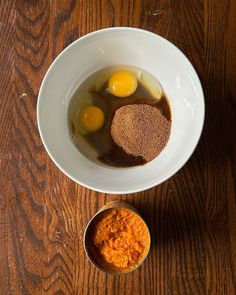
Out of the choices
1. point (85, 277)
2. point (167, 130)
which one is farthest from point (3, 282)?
point (167, 130)

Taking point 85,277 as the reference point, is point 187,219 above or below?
above

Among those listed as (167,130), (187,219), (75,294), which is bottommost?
(75,294)

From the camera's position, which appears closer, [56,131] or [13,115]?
[56,131]

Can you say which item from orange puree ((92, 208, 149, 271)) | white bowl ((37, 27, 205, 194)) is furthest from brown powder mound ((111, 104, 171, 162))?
orange puree ((92, 208, 149, 271))

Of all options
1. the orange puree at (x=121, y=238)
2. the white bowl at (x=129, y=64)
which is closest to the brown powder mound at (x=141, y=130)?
the white bowl at (x=129, y=64)

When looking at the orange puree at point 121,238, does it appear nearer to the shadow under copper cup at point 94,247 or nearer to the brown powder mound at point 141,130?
the shadow under copper cup at point 94,247

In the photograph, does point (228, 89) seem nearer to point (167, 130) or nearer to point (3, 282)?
point (167, 130)

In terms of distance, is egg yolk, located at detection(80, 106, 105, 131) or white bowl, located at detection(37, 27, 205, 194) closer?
white bowl, located at detection(37, 27, 205, 194)

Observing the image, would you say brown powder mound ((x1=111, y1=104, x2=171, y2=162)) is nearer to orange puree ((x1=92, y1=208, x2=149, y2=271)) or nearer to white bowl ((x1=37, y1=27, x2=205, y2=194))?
white bowl ((x1=37, y1=27, x2=205, y2=194))
